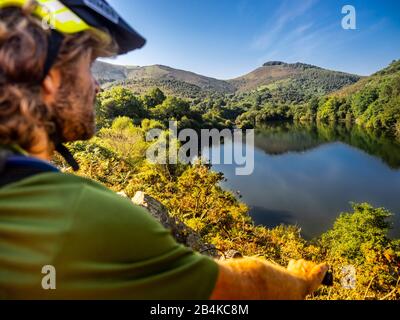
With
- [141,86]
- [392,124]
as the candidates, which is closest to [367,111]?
[392,124]

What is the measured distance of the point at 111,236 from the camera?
98cm

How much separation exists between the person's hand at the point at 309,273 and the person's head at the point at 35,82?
1.18 metres

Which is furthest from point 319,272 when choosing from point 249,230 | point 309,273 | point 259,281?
point 249,230

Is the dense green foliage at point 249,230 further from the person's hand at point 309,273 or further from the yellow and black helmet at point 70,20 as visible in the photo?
the yellow and black helmet at point 70,20

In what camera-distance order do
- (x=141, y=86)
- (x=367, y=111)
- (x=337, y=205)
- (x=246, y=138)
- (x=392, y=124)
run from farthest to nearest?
(x=141, y=86) < (x=367, y=111) < (x=246, y=138) < (x=392, y=124) < (x=337, y=205)

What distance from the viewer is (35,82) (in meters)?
1.23

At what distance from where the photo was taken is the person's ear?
4.20 ft

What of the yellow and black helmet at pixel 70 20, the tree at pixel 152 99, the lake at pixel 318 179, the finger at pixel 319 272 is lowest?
the lake at pixel 318 179

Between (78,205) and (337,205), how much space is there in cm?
3821

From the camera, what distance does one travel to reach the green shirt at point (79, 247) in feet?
3.05

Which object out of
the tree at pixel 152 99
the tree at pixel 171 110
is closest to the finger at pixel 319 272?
the tree at pixel 171 110

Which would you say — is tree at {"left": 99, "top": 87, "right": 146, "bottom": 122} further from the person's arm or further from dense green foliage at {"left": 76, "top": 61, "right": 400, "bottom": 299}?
the person's arm

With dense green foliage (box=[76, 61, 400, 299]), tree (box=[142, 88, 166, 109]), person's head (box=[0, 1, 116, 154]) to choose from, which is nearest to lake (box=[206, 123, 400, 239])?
dense green foliage (box=[76, 61, 400, 299])
